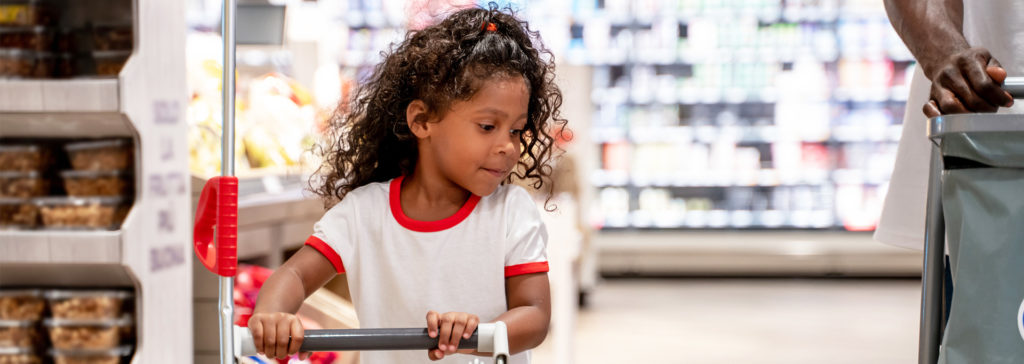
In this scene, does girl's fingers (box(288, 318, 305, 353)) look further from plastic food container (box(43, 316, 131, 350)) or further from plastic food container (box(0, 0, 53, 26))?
plastic food container (box(0, 0, 53, 26))

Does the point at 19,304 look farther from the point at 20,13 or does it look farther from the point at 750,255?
the point at 750,255

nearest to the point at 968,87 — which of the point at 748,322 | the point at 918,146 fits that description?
the point at 918,146

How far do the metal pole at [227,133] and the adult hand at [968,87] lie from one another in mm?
834

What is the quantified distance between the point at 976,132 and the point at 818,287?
678 centimetres

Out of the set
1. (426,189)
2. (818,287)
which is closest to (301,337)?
(426,189)

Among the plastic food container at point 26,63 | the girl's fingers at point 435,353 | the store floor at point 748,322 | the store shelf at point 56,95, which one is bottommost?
the store floor at point 748,322

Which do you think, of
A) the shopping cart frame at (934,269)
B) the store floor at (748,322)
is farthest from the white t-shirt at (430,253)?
the store floor at (748,322)

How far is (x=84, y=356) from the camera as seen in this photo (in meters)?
2.14

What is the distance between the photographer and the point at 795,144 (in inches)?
311

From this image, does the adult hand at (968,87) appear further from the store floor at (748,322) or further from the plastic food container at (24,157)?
the store floor at (748,322)

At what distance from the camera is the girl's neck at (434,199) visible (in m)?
1.42

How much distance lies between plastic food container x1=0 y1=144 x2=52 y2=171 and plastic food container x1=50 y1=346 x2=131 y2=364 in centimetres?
39

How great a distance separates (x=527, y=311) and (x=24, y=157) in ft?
4.30

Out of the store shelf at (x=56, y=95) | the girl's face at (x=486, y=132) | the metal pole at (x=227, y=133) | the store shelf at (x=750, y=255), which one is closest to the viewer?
the metal pole at (x=227, y=133)
